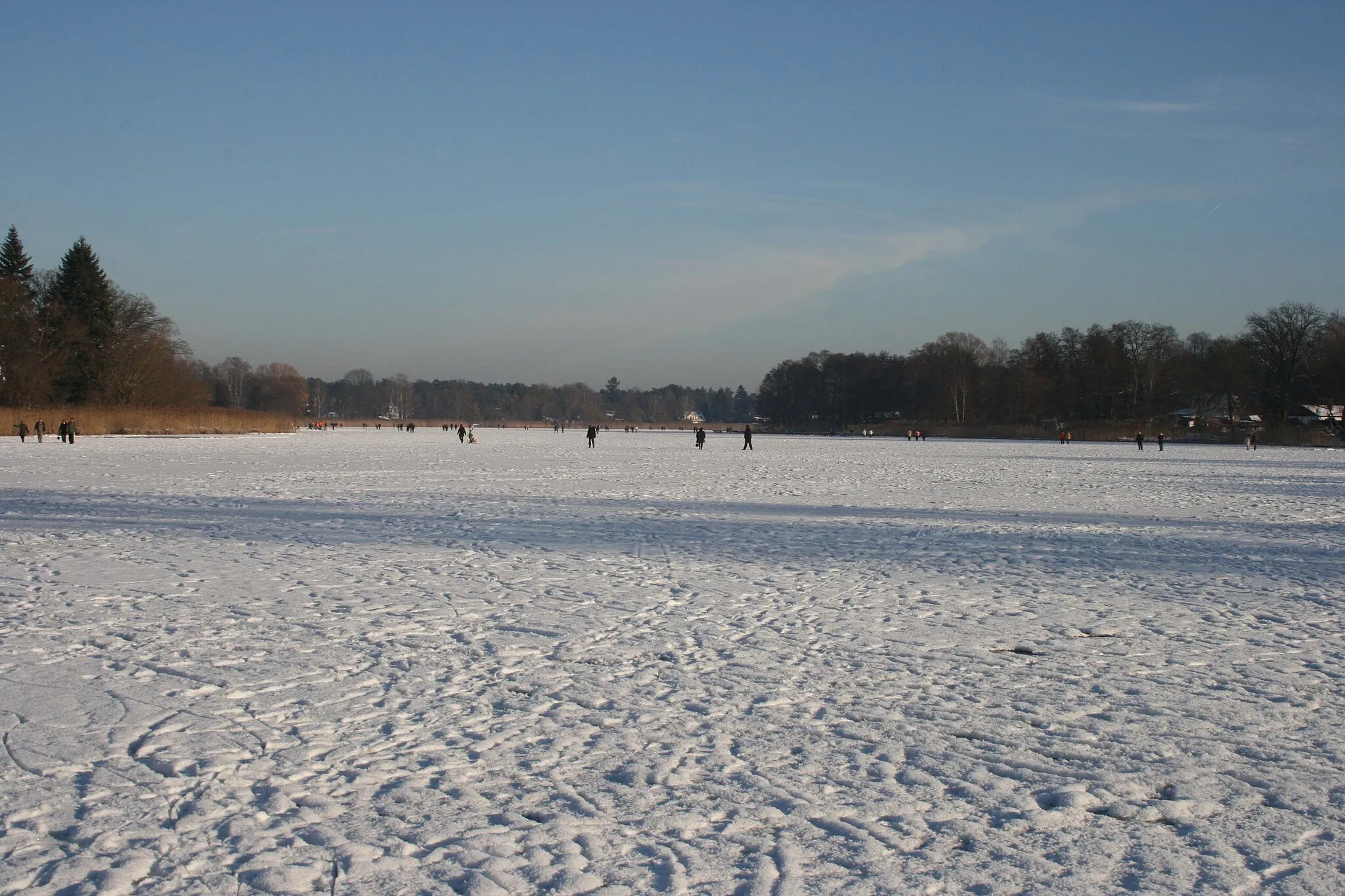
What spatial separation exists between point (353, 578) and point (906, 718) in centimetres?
530

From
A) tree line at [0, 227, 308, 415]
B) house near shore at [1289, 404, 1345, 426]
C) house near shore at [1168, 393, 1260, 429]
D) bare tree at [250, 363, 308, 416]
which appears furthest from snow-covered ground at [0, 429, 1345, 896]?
bare tree at [250, 363, 308, 416]

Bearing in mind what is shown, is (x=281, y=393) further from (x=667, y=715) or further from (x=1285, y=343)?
(x=667, y=715)

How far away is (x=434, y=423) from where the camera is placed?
514ft

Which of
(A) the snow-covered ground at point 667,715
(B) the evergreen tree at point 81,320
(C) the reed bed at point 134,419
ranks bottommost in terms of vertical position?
(A) the snow-covered ground at point 667,715

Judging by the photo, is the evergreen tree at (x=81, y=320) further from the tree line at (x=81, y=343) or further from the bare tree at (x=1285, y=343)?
the bare tree at (x=1285, y=343)

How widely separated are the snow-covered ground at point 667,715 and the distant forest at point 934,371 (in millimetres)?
57898

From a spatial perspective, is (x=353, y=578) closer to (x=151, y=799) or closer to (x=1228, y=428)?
(x=151, y=799)

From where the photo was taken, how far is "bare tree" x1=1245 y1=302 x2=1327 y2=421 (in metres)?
72.4

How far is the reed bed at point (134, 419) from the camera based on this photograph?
50000 millimetres

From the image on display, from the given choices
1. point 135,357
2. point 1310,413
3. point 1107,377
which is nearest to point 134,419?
point 135,357

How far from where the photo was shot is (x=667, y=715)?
15.5 ft

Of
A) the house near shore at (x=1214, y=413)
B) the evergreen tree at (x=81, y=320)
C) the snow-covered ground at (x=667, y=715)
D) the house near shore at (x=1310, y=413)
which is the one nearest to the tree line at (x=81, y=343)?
the evergreen tree at (x=81, y=320)

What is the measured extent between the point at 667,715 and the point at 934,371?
112 metres

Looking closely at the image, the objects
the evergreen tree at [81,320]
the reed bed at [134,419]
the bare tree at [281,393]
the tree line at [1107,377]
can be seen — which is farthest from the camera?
the bare tree at [281,393]
